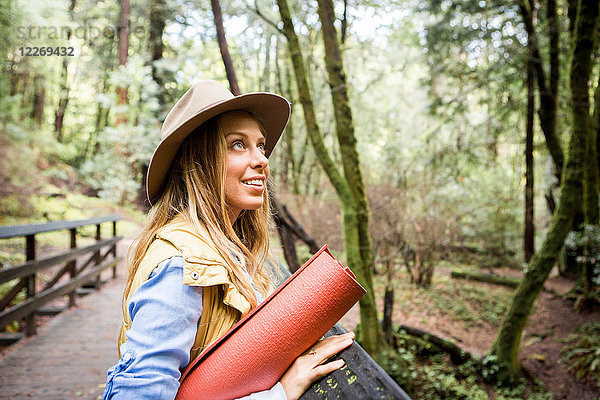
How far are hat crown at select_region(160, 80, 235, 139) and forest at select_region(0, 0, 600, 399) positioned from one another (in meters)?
2.23

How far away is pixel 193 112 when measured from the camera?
147 centimetres

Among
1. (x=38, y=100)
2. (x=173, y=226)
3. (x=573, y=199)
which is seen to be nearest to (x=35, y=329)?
(x=173, y=226)

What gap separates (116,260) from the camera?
9016 millimetres

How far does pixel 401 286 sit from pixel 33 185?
38.8ft

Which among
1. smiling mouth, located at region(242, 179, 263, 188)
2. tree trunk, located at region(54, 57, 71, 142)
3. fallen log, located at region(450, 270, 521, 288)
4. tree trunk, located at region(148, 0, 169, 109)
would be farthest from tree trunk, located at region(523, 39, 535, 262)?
tree trunk, located at region(54, 57, 71, 142)

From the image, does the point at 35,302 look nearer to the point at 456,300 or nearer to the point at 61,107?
the point at 456,300

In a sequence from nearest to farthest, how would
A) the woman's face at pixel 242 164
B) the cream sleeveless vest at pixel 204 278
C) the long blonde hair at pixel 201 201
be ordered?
the cream sleeveless vest at pixel 204 278 < the long blonde hair at pixel 201 201 < the woman's face at pixel 242 164

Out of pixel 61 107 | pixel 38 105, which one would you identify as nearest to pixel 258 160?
pixel 38 105

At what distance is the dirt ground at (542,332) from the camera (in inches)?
242

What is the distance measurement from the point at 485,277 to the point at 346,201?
8.67 m

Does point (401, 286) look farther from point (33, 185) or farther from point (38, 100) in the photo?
point (38, 100)

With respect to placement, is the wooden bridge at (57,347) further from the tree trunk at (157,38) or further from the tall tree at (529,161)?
the tall tree at (529,161)

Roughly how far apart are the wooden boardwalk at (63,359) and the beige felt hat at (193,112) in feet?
9.82

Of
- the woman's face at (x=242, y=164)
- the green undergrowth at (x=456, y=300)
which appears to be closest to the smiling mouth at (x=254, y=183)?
the woman's face at (x=242, y=164)
